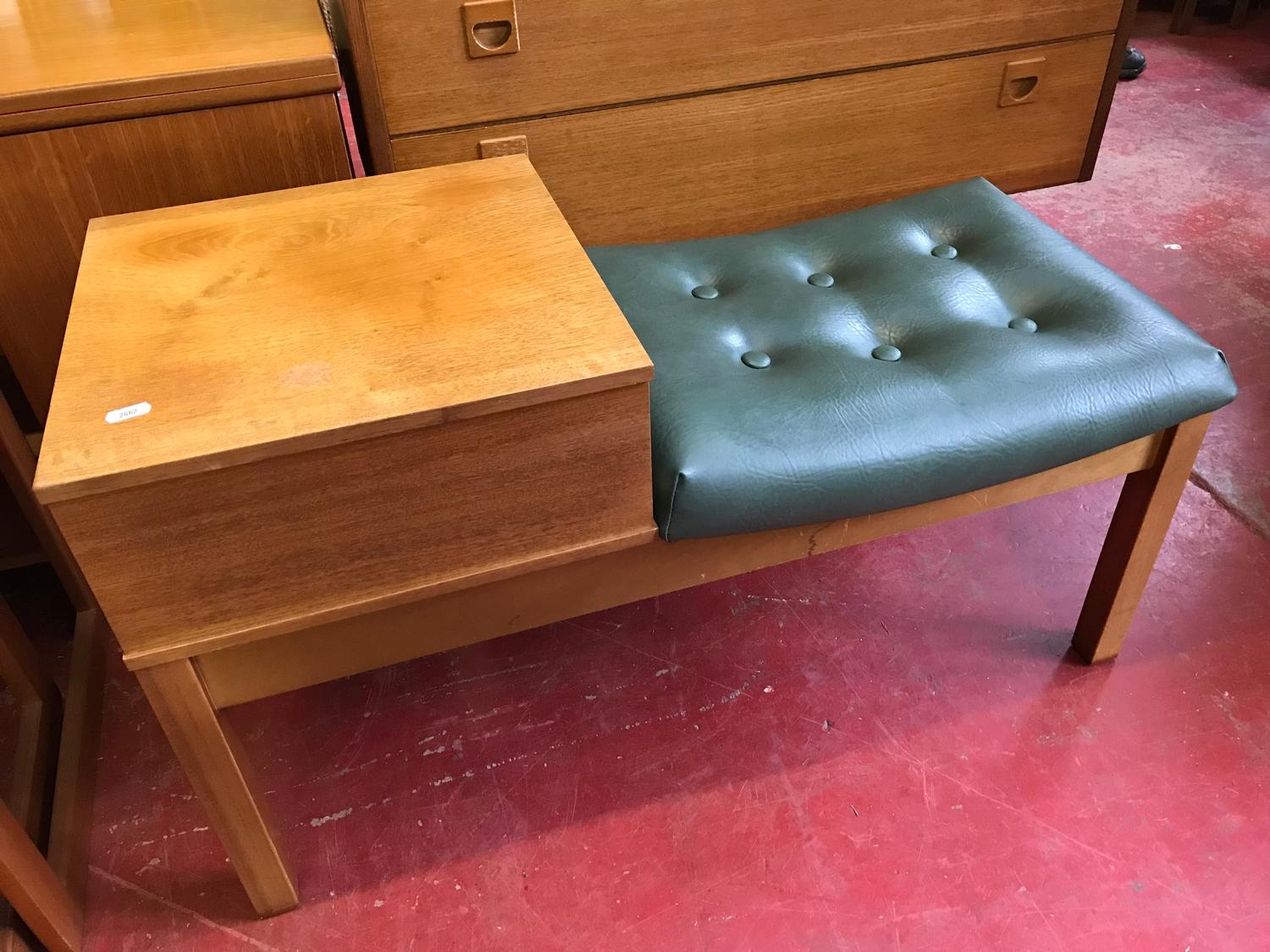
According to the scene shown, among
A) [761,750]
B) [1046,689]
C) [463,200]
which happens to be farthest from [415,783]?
[1046,689]

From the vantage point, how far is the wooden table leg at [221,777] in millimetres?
795

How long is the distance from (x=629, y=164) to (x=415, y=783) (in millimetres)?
771

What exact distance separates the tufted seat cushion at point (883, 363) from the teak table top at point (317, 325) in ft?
0.50

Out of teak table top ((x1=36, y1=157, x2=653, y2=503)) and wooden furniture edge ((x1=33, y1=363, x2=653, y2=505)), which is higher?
teak table top ((x1=36, y1=157, x2=653, y2=503))

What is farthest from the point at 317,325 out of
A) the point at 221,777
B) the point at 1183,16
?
the point at 1183,16

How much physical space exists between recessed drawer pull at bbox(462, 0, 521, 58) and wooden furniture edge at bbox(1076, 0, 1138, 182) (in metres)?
0.86

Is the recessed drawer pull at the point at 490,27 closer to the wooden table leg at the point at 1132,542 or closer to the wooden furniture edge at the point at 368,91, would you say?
the wooden furniture edge at the point at 368,91

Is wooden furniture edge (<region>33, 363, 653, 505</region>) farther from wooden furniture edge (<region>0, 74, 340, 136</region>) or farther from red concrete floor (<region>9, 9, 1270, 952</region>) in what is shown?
red concrete floor (<region>9, 9, 1270, 952</region>)

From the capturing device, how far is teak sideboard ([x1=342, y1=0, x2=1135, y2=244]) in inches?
42.1

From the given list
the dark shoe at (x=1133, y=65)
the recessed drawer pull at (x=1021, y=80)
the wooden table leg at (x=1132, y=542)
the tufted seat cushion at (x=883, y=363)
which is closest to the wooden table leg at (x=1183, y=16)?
the dark shoe at (x=1133, y=65)

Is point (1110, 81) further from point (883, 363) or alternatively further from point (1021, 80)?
point (883, 363)

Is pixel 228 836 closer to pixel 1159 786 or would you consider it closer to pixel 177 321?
pixel 177 321

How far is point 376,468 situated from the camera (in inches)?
28.4

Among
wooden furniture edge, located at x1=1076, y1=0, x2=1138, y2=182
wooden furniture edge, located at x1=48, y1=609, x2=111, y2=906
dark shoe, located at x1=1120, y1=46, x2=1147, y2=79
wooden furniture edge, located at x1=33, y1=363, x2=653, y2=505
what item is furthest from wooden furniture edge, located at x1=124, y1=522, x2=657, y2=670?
dark shoe, located at x1=1120, y1=46, x2=1147, y2=79
